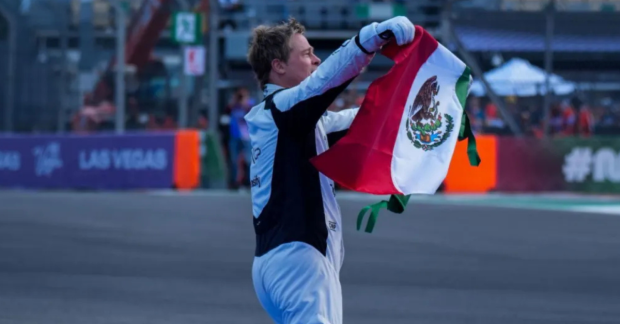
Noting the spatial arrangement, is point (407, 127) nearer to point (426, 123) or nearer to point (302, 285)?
point (426, 123)

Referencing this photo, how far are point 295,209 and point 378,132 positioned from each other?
1.30ft

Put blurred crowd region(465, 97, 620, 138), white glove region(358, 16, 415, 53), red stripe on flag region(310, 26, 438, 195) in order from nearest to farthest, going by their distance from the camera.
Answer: white glove region(358, 16, 415, 53)
red stripe on flag region(310, 26, 438, 195)
blurred crowd region(465, 97, 620, 138)

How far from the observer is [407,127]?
4.23 m

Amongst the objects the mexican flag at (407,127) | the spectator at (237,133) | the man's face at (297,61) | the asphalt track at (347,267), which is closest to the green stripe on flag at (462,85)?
the mexican flag at (407,127)

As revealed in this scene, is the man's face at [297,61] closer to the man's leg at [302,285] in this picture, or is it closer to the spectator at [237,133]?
the man's leg at [302,285]

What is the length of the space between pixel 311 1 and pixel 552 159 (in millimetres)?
7655

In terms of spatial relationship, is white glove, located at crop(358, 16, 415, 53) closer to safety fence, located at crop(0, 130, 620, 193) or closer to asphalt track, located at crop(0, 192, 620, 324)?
asphalt track, located at crop(0, 192, 620, 324)

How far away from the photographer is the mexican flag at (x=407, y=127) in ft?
13.5

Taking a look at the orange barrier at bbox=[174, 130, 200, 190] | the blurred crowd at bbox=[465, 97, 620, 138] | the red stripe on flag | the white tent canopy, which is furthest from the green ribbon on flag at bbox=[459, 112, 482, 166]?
the blurred crowd at bbox=[465, 97, 620, 138]

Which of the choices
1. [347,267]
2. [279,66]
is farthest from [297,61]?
Answer: [347,267]

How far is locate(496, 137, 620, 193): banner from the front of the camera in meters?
20.9

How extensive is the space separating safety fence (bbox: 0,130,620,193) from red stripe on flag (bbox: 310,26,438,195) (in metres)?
15.6

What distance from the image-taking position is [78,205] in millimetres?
17453

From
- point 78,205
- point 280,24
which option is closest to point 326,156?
point 280,24
